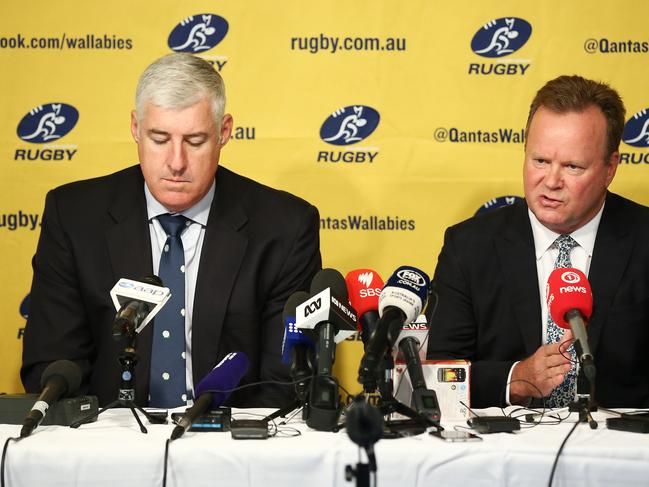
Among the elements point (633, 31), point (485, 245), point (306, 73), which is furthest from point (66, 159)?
point (633, 31)

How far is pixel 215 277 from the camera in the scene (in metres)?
3.46

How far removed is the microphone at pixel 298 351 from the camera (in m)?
2.60

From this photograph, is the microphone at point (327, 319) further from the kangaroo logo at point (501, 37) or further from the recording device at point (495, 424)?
the kangaroo logo at point (501, 37)

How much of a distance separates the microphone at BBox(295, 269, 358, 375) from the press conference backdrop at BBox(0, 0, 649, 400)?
2.02 m

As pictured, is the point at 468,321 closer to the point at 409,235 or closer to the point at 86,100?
the point at 409,235

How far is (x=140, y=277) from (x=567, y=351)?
156 centimetres

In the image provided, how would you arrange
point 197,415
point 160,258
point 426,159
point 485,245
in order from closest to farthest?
point 197,415 < point 160,258 < point 485,245 < point 426,159

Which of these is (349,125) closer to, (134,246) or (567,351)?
(134,246)

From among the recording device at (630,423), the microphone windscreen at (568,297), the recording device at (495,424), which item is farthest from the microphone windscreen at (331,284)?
the recording device at (630,423)

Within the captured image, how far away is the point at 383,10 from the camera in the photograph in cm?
448

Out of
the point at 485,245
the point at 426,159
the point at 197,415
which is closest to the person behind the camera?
the point at 197,415

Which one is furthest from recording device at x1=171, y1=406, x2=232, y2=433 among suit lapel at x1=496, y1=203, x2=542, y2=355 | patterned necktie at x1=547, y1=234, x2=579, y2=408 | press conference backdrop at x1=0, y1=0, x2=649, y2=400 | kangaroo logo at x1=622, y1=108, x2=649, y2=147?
kangaroo logo at x1=622, y1=108, x2=649, y2=147

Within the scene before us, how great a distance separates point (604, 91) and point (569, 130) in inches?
9.6

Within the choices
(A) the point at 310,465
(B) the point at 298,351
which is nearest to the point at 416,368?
(B) the point at 298,351
